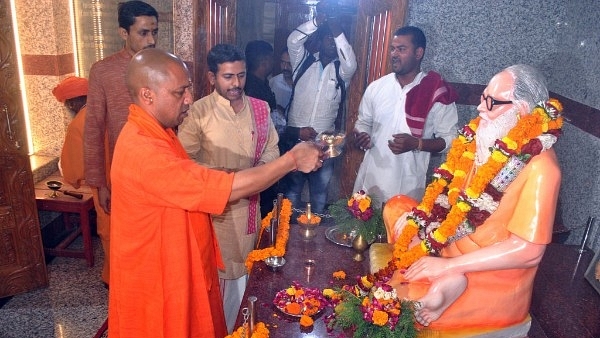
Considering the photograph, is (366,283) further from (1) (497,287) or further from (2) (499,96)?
(2) (499,96)

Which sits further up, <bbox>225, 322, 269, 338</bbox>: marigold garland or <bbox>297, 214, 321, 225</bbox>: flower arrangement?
<bbox>297, 214, 321, 225</bbox>: flower arrangement

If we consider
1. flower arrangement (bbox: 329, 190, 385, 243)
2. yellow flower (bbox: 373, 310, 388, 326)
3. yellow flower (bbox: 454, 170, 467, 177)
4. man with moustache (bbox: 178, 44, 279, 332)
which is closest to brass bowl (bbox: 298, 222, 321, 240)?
flower arrangement (bbox: 329, 190, 385, 243)

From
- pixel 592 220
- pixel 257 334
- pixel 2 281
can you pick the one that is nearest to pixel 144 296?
pixel 257 334

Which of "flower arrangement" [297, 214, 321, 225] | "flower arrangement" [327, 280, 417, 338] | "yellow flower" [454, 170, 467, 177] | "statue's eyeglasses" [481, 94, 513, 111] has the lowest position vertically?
"flower arrangement" [297, 214, 321, 225]

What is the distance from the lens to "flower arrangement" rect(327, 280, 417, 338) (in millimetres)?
2197

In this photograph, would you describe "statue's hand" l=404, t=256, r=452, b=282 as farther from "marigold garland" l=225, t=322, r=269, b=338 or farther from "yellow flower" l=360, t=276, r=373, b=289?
"marigold garland" l=225, t=322, r=269, b=338

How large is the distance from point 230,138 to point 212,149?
0.49 feet

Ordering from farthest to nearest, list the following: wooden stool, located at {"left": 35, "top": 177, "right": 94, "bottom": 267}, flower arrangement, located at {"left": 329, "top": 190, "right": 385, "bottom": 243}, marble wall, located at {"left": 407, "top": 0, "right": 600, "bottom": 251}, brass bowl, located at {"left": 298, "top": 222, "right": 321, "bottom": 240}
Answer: wooden stool, located at {"left": 35, "top": 177, "right": 94, "bottom": 267}, marble wall, located at {"left": 407, "top": 0, "right": 600, "bottom": 251}, brass bowl, located at {"left": 298, "top": 222, "right": 321, "bottom": 240}, flower arrangement, located at {"left": 329, "top": 190, "right": 385, "bottom": 243}

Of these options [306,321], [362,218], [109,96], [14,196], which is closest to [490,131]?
[362,218]

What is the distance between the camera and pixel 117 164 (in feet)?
7.69

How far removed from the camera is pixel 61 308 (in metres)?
4.00

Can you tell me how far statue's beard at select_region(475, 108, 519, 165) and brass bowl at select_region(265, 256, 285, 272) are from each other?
1320 mm

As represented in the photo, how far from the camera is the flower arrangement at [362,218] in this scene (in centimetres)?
319

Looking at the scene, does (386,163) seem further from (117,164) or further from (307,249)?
(117,164)
